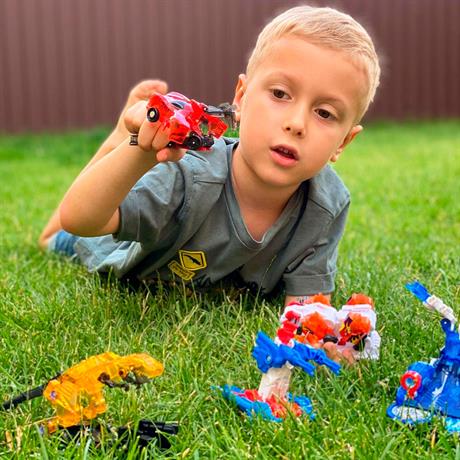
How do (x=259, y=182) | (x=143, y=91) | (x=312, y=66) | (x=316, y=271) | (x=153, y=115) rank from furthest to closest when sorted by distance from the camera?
(x=143, y=91)
(x=316, y=271)
(x=259, y=182)
(x=312, y=66)
(x=153, y=115)

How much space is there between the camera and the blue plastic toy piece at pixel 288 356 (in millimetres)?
1383

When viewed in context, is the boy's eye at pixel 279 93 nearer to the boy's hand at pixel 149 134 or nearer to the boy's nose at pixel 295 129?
the boy's nose at pixel 295 129

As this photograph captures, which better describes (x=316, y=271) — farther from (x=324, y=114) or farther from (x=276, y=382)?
Result: (x=276, y=382)

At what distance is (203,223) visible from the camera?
6.93ft

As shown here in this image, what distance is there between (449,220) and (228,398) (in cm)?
211

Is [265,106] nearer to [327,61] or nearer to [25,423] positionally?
[327,61]

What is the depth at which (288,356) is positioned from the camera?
1414mm

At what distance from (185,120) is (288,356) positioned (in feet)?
1.62

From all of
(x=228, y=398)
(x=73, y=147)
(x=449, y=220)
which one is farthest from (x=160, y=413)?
(x=73, y=147)

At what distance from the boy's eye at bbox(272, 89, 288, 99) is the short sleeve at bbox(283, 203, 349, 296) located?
49cm

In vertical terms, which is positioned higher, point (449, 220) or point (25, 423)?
point (25, 423)

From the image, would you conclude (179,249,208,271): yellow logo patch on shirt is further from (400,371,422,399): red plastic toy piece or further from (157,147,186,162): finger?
(400,371,422,399): red plastic toy piece

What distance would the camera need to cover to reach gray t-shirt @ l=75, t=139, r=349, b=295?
2.00 meters

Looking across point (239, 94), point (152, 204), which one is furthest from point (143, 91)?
point (152, 204)
